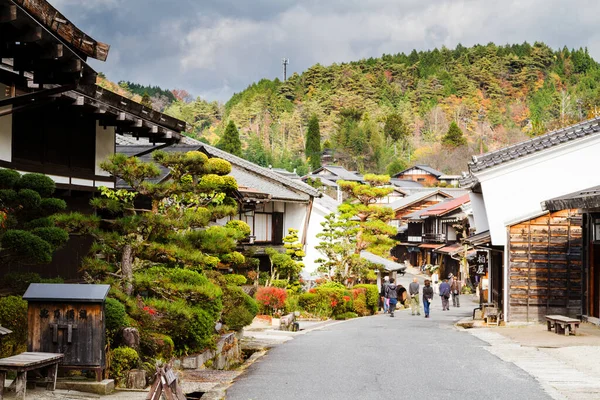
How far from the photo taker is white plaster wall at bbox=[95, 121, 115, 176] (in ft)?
46.0

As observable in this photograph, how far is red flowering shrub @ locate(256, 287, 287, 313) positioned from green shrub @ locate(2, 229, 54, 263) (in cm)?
1685

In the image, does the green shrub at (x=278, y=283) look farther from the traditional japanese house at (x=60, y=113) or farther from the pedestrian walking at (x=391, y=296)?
the traditional japanese house at (x=60, y=113)

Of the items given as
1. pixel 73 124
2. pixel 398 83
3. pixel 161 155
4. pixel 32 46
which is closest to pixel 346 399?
pixel 161 155

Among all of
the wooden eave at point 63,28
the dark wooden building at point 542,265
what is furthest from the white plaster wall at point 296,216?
the wooden eave at point 63,28

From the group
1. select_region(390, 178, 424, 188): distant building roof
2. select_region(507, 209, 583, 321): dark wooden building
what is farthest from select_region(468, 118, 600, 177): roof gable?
select_region(390, 178, 424, 188): distant building roof

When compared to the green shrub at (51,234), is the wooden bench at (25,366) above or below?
below

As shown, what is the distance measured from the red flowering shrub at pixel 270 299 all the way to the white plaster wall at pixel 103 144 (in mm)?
12289

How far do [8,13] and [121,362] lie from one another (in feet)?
18.4

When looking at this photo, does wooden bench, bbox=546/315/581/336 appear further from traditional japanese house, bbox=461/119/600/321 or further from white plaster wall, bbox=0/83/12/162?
white plaster wall, bbox=0/83/12/162

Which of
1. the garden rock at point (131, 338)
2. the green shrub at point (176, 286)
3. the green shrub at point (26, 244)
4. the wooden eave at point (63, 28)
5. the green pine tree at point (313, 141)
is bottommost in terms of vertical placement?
the garden rock at point (131, 338)

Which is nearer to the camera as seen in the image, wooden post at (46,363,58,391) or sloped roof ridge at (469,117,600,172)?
wooden post at (46,363,58,391)

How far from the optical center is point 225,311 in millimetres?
17266

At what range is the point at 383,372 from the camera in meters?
12.9

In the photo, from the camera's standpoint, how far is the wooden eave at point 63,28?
6.81 m
